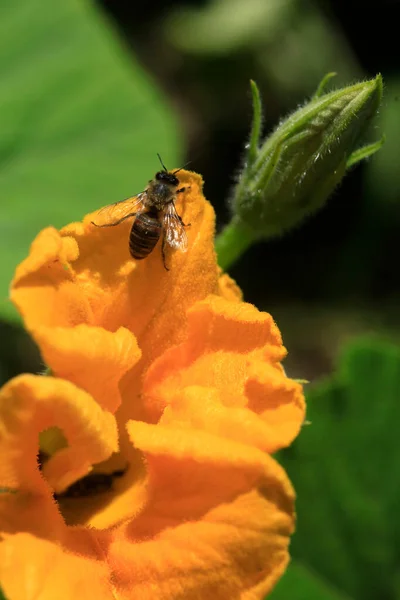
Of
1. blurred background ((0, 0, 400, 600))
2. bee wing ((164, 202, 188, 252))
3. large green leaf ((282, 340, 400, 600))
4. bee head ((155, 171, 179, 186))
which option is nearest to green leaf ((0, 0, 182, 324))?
blurred background ((0, 0, 400, 600))

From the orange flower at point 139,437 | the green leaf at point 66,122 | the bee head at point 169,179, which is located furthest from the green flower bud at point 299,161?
the green leaf at point 66,122

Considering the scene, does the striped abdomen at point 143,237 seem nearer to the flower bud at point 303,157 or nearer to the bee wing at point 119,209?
the bee wing at point 119,209

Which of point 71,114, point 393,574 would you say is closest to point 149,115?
point 71,114

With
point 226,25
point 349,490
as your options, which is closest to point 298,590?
point 349,490

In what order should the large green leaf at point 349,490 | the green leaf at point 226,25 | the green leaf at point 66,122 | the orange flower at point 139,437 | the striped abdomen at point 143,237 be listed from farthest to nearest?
the green leaf at point 226,25 → the green leaf at point 66,122 → the large green leaf at point 349,490 → the striped abdomen at point 143,237 → the orange flower at point 139,437

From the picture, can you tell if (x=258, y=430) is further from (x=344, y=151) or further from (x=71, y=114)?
(x=71, y=114)

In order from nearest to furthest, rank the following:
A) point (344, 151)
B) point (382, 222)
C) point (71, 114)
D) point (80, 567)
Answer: point (80, 567) → point (344, 151) → point (71, 114) → point (382, 222)
